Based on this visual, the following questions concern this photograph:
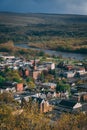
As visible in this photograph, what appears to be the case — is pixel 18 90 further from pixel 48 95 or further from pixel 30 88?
pixel 48 95

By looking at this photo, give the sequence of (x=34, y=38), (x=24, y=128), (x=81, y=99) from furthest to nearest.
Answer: (x=34, y=38)
(x=81, y=99)
(x=24, y=128)

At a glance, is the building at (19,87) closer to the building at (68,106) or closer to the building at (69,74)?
the building at (68,106)

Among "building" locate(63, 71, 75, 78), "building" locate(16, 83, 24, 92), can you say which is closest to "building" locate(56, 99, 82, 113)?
"building" locate(16, 83, 24, 92)

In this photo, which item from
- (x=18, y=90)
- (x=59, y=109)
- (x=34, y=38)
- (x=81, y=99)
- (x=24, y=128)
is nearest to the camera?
(x=24, y=128)

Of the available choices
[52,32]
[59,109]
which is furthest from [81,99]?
[52,32]

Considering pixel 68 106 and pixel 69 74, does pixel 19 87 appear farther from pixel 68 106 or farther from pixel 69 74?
pixel 69 74

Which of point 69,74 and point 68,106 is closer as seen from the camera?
point 68,106

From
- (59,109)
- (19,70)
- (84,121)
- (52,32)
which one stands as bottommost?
(52,32)

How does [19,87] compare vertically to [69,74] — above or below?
above

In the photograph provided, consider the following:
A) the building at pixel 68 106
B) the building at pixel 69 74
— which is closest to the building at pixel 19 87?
the building at pixel 68 106

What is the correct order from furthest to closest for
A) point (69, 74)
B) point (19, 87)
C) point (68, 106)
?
point (69, 74)
point (19, 87)
point (68, 106)

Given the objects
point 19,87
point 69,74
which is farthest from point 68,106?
point 69,74
